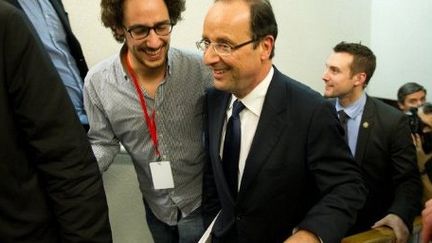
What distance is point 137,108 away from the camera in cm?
143

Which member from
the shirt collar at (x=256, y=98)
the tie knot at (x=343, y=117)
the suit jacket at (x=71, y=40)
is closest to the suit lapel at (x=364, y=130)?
the tie knot at (x=343, y=117)

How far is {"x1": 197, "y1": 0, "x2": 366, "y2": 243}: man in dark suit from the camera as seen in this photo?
3.78 ft

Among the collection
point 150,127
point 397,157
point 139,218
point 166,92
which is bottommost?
point 139,218

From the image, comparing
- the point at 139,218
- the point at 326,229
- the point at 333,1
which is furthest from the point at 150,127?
the point at 333,1

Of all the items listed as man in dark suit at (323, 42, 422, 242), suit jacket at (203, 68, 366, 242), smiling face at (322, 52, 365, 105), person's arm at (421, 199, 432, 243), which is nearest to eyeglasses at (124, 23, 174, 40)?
suit jacket at (203, 68, 366, 242)

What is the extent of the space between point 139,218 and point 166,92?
44.3 inches

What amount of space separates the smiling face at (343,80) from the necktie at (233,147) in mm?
1137

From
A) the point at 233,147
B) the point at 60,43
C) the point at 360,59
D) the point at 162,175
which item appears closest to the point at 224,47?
the point at 233,147

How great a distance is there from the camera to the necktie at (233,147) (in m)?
1.25

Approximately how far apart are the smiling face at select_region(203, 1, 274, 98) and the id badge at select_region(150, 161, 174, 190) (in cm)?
38

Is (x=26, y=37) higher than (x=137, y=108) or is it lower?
higher

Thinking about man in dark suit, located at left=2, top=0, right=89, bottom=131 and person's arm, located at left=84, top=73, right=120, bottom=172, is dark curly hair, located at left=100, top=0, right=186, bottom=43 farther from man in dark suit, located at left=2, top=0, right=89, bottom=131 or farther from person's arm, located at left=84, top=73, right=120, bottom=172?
man in dark suit, located at left=2, top=0, right=89, bottom=131

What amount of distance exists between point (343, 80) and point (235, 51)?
4.04ft

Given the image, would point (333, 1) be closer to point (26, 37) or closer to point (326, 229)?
point (326, 229)
